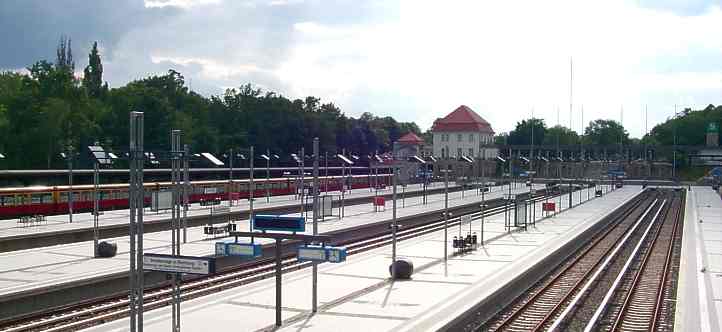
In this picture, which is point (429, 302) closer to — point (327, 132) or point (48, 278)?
point (48, 278)

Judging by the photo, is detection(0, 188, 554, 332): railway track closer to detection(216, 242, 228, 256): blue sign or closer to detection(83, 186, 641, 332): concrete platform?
detection(83, 186, 641, 332): concrete platform

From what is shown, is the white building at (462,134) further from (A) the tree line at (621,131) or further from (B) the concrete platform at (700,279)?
(B) the concrete platform at (700,279)

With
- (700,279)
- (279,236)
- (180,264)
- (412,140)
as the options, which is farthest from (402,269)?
(412,140)

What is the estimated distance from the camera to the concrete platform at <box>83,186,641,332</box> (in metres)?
17.3

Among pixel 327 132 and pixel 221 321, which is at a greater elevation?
pixel 327 132

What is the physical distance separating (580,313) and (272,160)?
236 feet

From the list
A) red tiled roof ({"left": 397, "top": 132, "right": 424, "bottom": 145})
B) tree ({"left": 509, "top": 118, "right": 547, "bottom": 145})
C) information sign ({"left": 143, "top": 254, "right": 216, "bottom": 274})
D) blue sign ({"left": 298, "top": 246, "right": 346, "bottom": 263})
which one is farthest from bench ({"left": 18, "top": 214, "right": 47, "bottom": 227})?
tree ({"left": 509, "top": 118, "right": 547, "bottom": 145})

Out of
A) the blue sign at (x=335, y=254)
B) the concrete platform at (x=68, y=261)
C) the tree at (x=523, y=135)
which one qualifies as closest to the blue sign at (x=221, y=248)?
the blue sign at (x=335, y=254)

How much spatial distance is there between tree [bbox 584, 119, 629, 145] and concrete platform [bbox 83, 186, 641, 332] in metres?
148

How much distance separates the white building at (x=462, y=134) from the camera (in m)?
143

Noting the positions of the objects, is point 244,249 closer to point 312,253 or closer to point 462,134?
point 312,253

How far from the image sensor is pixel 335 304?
780 inches

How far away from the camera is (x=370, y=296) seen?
21000 mm

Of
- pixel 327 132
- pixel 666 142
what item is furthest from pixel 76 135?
pixel 666 142
